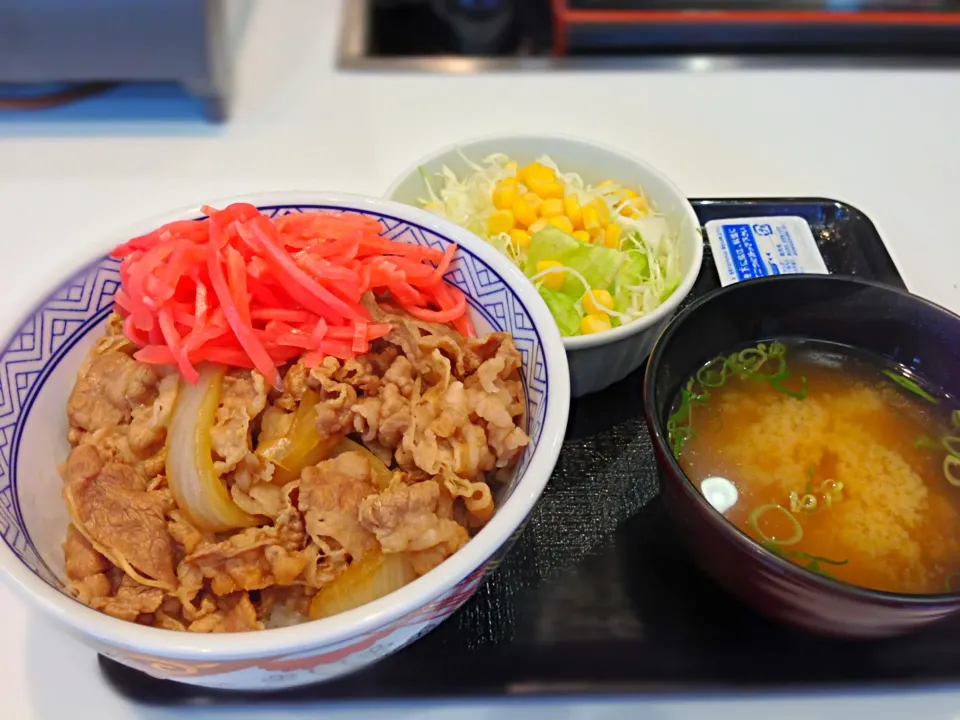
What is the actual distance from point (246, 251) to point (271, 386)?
22 cm

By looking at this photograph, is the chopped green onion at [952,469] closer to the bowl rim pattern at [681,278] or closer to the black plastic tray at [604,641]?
the black plastic tray at [604,641]

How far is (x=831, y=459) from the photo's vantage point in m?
1.24

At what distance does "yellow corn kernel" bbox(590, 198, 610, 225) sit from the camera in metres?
1.66

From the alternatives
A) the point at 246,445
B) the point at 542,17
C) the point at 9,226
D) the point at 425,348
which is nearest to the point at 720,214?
the point at 425,348

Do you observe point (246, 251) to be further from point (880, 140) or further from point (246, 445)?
point (880, 140)

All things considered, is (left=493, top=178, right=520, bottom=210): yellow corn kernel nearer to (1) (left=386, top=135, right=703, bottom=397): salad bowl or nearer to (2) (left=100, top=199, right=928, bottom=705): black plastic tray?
(1) (left=386, top=135, right=703, bottom=397): salad bowl

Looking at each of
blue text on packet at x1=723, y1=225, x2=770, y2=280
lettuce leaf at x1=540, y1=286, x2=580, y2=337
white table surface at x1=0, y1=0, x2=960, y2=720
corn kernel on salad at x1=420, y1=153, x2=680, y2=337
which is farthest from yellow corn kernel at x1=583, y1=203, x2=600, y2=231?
white table surface at x1=0, y1=0, x2=960, y2=720

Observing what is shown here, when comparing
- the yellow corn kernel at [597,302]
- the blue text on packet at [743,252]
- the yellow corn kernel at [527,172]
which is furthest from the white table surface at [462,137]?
the yellow corn kernel at [597,302]

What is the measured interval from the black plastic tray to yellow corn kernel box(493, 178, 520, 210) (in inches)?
28.6

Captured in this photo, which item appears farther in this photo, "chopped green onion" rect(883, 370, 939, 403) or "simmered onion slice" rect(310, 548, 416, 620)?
"chopped green onion" rect(883, 370, 939, 403)

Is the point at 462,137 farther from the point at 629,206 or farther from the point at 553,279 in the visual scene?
the point at 553,279

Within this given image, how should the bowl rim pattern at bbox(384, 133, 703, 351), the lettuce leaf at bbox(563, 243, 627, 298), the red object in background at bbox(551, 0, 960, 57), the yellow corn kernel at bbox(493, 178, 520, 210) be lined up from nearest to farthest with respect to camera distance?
1. the bowl rim pattern at bbox(384, 133, 703, 351)
2. the lettuce leaf at bbox(563, 243, 627, 298)
3. the yellow corn kernel at bbox(493, 178, 520, 210)
4. the red object in background at bbox(551, 0, 960, 57)

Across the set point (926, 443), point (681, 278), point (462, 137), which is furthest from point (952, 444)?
point (462, 137)

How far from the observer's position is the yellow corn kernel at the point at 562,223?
1.64 metres
